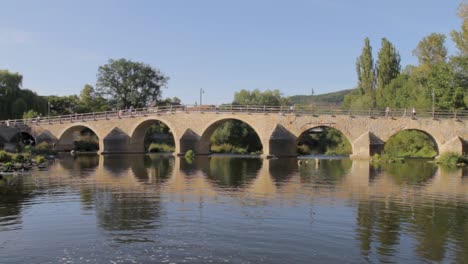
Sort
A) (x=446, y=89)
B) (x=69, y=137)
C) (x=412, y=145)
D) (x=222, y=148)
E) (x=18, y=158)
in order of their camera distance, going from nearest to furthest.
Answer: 1. (x=18, y=158)
2. (x=446, y=89)
3. (x=412, y=145)
4. (x=222, y=148)
5. (x=69, y=137)

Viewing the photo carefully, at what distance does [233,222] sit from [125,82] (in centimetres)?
7132

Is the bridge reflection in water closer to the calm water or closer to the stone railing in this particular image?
the calm water

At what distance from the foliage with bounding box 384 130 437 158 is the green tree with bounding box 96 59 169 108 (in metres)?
44.1

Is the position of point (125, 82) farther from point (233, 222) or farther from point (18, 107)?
point (233, 222)

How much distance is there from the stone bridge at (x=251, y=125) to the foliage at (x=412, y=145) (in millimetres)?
5559

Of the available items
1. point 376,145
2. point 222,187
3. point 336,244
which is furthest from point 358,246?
point 376,145

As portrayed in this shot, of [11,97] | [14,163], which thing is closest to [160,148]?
[11,97]

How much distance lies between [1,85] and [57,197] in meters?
54.6

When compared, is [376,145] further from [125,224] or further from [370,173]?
[125,224]

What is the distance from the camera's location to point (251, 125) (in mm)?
50062

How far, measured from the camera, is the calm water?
1126 centimetres

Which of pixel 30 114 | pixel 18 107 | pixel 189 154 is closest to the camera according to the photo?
pixel 189 154

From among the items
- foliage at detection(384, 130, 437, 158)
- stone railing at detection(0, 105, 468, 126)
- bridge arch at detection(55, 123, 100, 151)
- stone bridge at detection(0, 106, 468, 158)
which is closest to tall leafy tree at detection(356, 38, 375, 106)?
stone railing at detection(0, 105, 468, 126)

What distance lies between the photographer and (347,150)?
59281mm
